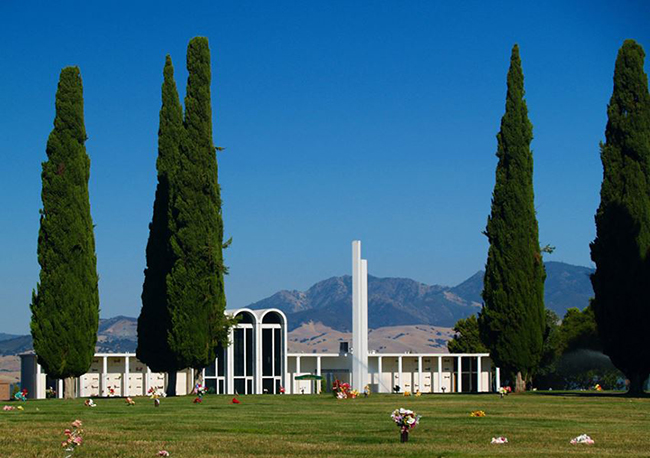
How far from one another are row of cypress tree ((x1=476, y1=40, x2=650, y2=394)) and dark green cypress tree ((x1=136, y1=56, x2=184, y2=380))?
14992mm

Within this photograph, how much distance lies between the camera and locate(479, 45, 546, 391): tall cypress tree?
48.8 metres

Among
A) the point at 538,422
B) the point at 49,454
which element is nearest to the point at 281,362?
the point at 538,422

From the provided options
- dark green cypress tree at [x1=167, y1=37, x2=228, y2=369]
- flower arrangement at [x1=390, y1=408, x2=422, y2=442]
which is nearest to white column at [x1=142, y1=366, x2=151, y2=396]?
dark green cypress tree at [x1=167, y1=37, x2=228, y2=369]

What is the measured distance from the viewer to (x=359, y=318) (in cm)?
6362

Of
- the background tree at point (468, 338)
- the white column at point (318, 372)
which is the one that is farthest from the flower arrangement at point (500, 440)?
the background tree at point (468, 338)

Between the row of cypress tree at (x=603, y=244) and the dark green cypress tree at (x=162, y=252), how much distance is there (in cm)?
1499

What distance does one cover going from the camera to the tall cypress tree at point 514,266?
160 feet

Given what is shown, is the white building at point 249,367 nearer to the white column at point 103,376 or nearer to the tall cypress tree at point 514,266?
the white column at point 103,376

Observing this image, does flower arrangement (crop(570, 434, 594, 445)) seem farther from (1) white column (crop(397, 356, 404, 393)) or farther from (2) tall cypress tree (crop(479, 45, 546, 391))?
(1) white column (crop(397, 356, 404, 393))

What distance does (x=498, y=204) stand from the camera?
163 ft

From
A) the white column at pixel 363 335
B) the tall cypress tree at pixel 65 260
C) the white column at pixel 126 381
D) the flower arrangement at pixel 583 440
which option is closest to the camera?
the flower arrangement at pixel 583 440

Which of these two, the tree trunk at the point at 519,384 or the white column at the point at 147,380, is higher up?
the tree trunk at the point at 519,384

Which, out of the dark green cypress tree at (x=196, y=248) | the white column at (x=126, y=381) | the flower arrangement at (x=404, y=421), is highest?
the dark green cypress tree at (x=196, y=248)

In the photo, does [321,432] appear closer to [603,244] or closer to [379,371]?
[603,244]
